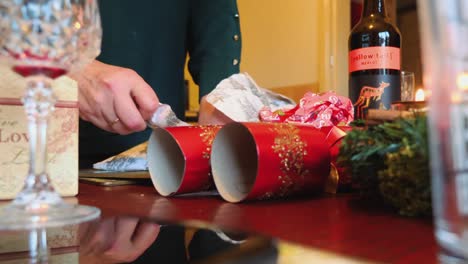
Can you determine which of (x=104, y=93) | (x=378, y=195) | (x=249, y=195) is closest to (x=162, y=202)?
(x=249, y=195)

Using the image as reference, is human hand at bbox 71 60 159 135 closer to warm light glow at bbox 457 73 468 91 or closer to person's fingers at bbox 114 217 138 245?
person's fingers at bbox 114 217 138 245

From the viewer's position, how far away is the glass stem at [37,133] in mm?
354

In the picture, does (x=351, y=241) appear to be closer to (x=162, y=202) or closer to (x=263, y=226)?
(x=263, y=226)

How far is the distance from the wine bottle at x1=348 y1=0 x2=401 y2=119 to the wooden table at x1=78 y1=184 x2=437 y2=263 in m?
0.18

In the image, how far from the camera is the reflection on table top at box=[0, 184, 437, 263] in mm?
239

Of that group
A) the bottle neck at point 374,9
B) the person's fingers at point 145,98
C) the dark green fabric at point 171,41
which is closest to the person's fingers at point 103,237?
the person's fingers at point 145,98

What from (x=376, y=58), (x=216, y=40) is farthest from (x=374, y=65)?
(x=216, y=40)

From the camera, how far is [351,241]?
27 cm

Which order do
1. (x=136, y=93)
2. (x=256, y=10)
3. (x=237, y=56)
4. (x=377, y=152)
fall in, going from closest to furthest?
(x=377, y=152) → (x=136, y=93) → (x=237, y=56) → (x=256, y=10)

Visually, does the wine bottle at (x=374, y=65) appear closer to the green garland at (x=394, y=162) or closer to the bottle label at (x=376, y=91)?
the bottle label at (x=376, y=91)

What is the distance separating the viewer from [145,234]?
321mm

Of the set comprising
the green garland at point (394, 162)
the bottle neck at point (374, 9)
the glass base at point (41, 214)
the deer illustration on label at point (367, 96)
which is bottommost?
the glass base at point (41, 214)

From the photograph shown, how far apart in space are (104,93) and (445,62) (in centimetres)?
54

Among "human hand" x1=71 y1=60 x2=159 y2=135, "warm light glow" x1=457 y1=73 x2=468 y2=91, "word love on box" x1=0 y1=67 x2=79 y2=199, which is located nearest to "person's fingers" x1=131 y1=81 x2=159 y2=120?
"human hand" x1=71 y1=60 x2=159 y2=135
